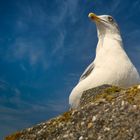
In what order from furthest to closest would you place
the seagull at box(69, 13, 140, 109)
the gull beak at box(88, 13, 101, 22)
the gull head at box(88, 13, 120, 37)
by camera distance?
the gull beak at box(88, 13, 101, 22) < the gull head at box(88, 13, 120, 37) < the seagull at box(69, 13, 140, 109)

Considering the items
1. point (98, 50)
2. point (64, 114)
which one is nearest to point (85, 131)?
point (64, 114)

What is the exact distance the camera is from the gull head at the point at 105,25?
14.9 metres

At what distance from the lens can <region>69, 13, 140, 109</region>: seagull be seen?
37.0ft

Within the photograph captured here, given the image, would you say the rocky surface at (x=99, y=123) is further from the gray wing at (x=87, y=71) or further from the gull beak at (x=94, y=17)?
the gull beak at (x=94, y=17)

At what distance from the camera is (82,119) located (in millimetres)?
5984

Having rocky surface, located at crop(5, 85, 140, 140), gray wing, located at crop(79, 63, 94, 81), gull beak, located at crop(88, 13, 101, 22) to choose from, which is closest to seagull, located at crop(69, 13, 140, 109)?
gray wing, located at crop(79, 63, 94, 81)

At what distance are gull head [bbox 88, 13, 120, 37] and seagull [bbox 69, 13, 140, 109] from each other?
0.73 m

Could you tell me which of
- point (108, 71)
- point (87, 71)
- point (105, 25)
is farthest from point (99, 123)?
point (105, 25)

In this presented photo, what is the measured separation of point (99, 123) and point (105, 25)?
9.78 meters

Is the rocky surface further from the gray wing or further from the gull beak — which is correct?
the gull beak

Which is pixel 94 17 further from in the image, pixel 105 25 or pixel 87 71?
pixel 87 71

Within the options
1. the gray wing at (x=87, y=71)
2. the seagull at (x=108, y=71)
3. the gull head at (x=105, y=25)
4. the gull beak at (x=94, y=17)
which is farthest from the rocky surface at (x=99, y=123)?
the gull beak at (x=94, y=17)

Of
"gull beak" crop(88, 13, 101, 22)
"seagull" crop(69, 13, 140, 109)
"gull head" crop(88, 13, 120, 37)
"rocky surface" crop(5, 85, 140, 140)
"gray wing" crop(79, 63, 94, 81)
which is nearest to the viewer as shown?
"rocky surface" crop(5, 85, 140, 140)

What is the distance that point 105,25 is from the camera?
15.0m
